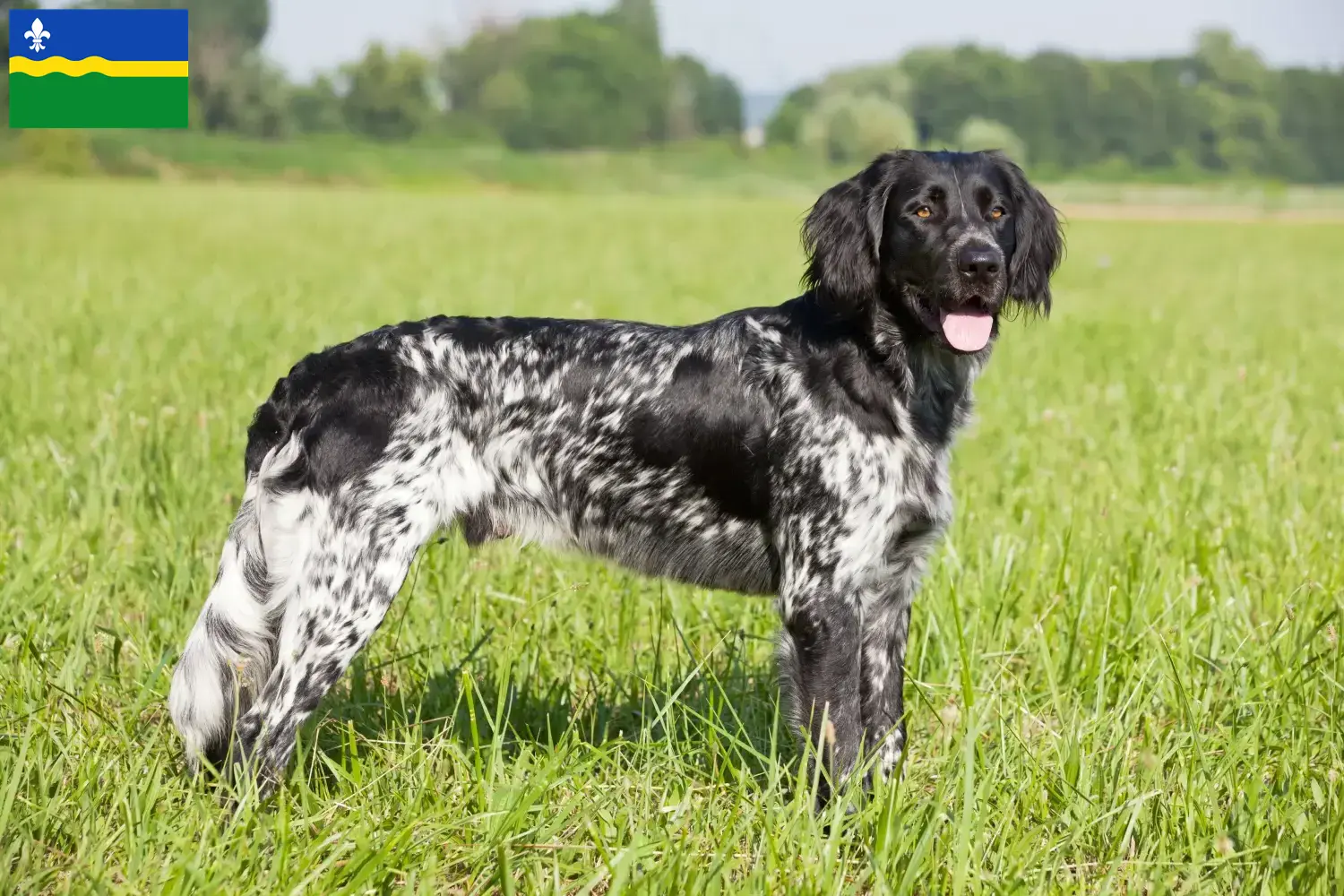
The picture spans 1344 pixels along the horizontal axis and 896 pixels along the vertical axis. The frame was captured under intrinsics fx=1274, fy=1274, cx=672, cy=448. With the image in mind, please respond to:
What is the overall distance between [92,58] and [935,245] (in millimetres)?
10934

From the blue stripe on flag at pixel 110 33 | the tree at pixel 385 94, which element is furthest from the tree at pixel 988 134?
the blue stripe on flag at pixel 110 33

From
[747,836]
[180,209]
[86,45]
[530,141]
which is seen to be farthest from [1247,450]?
[530,141]

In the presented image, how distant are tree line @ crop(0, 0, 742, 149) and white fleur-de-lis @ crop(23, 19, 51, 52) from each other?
182 feet

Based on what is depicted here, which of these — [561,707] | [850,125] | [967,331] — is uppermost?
[850,125]

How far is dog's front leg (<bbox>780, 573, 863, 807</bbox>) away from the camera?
3393 mm

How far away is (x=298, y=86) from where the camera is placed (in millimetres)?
71062

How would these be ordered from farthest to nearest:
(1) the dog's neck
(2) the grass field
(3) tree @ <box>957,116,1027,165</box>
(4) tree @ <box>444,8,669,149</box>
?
1. (4) tree @ <box>444,8,669,149</box>
2. (3) tree @ <box>957,116,1027,165</box>
3. (1) the dog's neck
4. (2) the grass field

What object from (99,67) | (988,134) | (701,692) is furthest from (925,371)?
(988,134)

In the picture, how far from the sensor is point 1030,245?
379cm

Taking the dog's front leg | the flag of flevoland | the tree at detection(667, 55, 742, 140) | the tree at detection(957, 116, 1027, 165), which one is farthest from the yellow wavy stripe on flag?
the tree at detection(667, 55, 742, 140)

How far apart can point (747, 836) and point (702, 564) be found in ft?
2.89

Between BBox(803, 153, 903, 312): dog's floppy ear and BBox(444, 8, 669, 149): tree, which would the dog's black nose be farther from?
BBox(444, 8, 669, 149): tree

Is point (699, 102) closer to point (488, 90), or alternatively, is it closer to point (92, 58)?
point (488, 90)

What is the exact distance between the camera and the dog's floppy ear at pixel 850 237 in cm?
360
